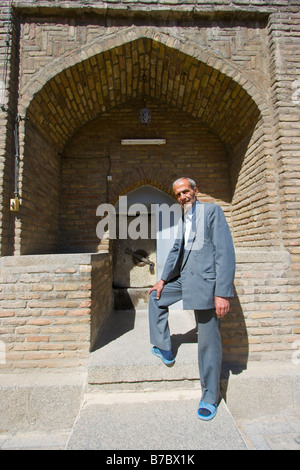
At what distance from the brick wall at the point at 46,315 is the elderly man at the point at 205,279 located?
0.84 m

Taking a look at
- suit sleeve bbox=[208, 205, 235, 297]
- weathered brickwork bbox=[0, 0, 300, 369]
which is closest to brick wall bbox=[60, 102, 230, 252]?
weathered brickwork bbox=[0, 0, 300, 369]

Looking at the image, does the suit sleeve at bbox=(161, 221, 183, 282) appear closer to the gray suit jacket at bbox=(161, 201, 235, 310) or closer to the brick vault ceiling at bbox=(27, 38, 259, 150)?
the gray suit jacket at bbox=(161, 201, 235, 310)

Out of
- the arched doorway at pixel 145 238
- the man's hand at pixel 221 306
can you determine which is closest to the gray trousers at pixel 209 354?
the man's hand at pixel 221 306

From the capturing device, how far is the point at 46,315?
256cm

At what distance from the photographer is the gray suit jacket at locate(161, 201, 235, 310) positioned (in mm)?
1982

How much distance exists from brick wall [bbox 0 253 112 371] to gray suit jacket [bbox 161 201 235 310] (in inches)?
44.0

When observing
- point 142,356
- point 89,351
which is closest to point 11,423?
point 89,351

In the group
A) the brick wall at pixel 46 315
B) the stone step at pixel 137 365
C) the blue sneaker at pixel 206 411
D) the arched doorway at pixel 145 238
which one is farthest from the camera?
the arched doorway at pixel 145 238

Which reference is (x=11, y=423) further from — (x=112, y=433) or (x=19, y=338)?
(x=112, y=433)

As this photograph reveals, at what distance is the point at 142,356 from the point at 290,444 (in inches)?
58.5

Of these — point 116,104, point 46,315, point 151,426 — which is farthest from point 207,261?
point 116,104

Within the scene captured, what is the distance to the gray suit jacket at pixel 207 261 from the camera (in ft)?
6.50

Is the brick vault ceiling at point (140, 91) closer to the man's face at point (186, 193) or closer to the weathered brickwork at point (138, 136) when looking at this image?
the weathered brickwork at point (138, 136)

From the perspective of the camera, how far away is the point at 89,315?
8.41 feet
